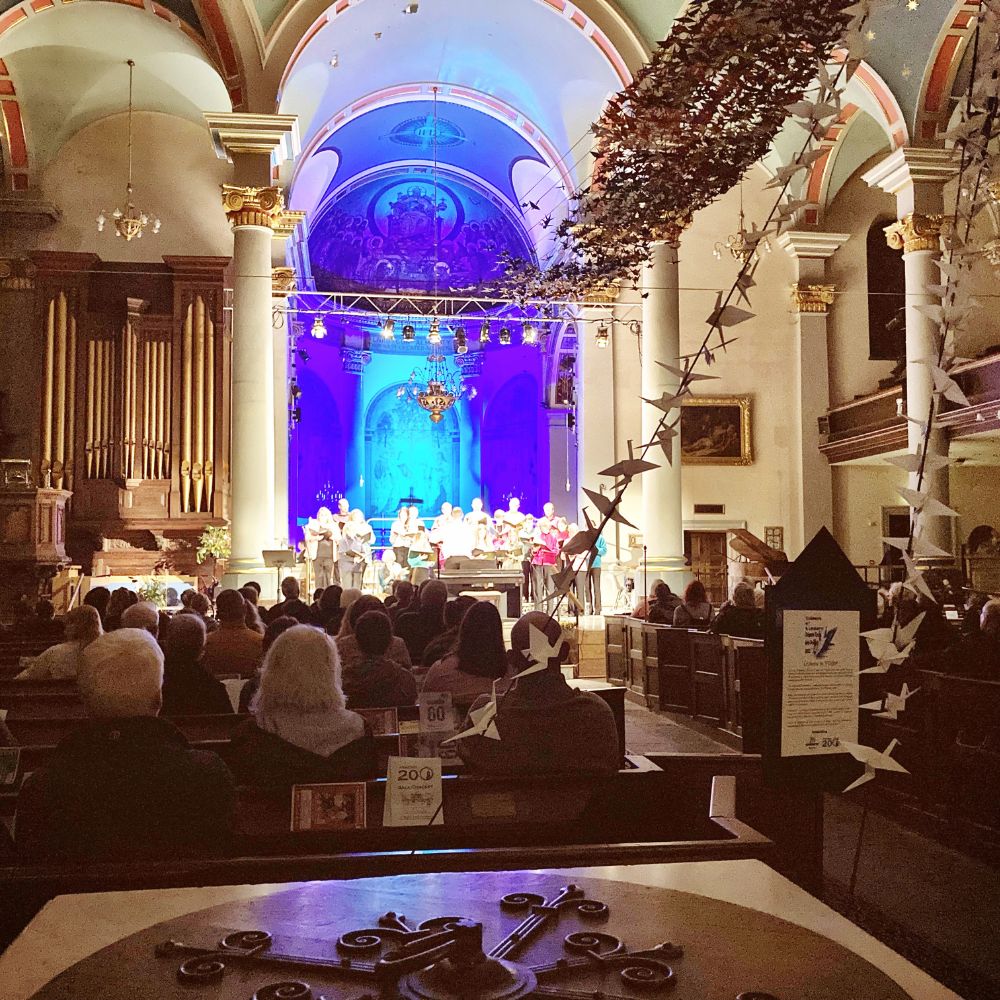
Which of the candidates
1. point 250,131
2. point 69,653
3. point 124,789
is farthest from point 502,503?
point 124,789

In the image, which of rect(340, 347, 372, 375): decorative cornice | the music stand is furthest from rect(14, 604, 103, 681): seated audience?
rect(340, 347, 372, 375): decorative cornice

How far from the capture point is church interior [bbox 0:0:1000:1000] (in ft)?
4.26

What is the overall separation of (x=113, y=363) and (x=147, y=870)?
14.2 m

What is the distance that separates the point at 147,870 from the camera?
2.18 metres

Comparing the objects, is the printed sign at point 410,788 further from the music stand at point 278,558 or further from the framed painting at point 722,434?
the framed painting at point 722,434

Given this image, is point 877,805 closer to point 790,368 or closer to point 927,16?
point 927,16

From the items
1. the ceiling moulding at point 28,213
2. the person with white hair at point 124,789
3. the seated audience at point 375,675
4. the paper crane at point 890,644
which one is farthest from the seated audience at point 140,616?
the ceiling moulding at point 28,213

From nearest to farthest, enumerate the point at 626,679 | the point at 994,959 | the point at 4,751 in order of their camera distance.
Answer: the point at 4,751, the point at 994,959, the point at 626,679

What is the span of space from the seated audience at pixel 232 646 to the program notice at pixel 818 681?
4.40 meters

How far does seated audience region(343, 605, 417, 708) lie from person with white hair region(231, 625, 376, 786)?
1.36m

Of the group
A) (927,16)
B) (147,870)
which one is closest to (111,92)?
(927,16)

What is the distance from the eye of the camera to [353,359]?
24.6 m

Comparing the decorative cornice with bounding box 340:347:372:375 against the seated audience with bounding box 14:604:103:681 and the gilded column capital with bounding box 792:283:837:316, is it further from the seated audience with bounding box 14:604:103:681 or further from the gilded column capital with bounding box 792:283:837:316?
the seated audience with bounding box 14:604:103:681

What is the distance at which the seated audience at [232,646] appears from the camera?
572 centimetres
